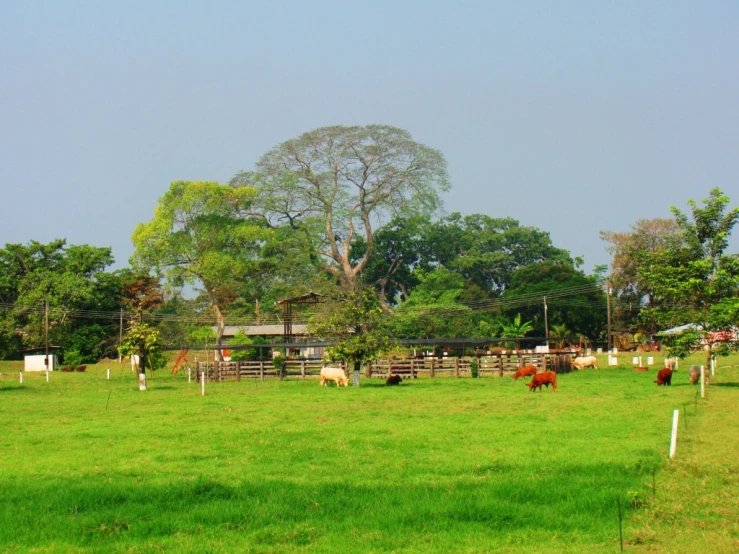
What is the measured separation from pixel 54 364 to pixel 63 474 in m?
55.5

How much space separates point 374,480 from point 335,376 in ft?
93.0

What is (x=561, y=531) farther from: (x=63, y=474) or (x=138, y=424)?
(x=138, y=424)

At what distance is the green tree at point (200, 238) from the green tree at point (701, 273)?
1603 inches

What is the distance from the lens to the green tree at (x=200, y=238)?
68.5 metres

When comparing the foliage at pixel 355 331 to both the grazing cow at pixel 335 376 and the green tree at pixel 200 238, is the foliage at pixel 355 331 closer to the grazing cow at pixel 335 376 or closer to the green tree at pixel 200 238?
the grazing cow at pixel 335 376

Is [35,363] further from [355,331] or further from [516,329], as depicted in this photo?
[516,329]

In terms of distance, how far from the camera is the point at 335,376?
→ 136ft

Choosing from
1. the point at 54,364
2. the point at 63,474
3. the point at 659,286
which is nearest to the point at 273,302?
the point at 54,364

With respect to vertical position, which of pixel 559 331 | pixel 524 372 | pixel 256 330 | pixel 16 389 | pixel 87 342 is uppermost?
pixel 256 330

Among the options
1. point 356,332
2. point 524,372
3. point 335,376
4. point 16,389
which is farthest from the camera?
point 524,372

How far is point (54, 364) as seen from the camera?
66000 mm

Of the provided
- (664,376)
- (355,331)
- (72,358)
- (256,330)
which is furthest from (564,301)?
(664,376)

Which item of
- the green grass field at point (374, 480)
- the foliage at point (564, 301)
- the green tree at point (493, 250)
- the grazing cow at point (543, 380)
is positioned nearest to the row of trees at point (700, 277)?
the grazing cow at point (543, 380)

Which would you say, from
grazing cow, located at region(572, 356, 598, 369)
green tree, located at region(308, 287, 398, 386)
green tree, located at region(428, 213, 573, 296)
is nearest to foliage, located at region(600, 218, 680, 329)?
green tree, located at region(428, 213, 573, 296)
